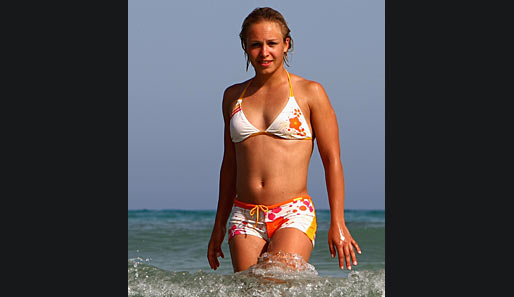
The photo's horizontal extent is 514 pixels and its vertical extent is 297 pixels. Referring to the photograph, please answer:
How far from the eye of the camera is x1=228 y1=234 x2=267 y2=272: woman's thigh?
421cm

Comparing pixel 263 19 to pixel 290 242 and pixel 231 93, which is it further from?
pixel 290 242

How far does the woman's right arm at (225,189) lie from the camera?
4582 millimetres

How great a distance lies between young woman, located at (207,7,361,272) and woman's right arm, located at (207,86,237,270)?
0.63ft

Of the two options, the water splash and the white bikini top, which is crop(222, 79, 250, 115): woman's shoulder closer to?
the white bikini top

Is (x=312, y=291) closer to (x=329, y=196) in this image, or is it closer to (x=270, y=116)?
(x=329, y=196)

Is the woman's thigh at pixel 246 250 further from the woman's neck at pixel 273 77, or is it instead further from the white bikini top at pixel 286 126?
the woman's neck at pixel 273 77

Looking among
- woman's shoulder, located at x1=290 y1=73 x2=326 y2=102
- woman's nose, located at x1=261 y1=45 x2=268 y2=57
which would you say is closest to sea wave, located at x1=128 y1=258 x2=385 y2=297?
woman's shoulder, located at x1=290 y1=73 x2=326 y2=102

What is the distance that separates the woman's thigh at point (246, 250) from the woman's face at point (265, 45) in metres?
1.04

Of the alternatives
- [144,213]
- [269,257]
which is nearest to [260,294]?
[269,257]

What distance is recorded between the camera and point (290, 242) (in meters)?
4.09

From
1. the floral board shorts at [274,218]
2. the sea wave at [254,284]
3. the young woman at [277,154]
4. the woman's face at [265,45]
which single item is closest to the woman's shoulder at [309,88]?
the young woman at [277,154]

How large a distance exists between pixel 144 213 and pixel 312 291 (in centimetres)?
1901

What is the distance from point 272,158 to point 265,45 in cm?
68

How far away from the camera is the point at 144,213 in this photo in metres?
22.7
